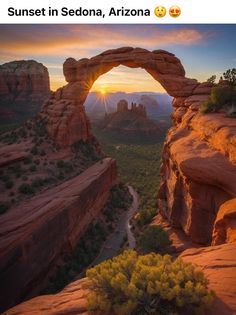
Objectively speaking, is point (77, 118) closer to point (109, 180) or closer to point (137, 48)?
point (109, 180)

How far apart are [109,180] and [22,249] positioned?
1427 cm

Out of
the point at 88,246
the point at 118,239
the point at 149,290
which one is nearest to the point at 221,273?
the point at 149,290

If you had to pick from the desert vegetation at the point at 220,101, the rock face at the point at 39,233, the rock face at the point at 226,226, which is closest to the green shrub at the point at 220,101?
the desert vegetation at the point at 220,101

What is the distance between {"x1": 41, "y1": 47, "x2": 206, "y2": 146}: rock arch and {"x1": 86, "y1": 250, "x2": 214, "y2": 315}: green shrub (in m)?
20.0

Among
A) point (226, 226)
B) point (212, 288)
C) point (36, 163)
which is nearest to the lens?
point (212, 288)

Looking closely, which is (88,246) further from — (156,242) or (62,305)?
(62,305)

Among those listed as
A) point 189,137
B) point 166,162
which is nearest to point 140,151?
point 166,162

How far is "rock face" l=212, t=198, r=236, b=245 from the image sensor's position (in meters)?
9.64

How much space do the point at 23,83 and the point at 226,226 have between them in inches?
2669

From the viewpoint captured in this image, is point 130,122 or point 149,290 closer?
point 149,290

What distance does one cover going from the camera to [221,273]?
7.45 meters
